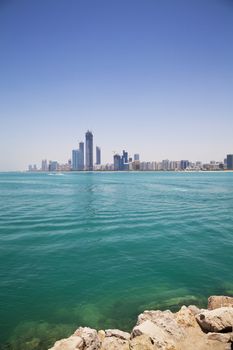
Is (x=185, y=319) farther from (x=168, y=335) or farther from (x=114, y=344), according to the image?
(x=114, y=344)

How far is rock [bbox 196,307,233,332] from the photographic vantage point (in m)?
9.16

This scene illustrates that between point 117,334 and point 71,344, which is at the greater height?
point 71,344

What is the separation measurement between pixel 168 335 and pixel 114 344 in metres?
2.04

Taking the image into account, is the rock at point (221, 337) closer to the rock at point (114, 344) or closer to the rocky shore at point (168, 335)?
the rocky shore at point (168, 335)

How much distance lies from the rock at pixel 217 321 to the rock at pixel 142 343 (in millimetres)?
2472

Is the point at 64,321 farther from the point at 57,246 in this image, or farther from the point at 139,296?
the point at 57,246

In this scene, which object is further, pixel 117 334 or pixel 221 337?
pixel 117 334

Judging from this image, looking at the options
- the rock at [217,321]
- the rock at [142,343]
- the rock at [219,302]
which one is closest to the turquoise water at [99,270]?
the rock at [219,302]

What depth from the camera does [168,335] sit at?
9.02 m

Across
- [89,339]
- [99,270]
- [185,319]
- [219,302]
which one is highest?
→ [89,339]

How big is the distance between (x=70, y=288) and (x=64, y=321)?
3.03 meters

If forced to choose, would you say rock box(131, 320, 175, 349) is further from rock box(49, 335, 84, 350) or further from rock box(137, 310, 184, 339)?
rock box(49, 335, 84, 350)

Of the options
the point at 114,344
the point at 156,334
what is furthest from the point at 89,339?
the point at 156,334

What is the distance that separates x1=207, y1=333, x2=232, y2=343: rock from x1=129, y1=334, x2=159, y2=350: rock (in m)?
2.24
